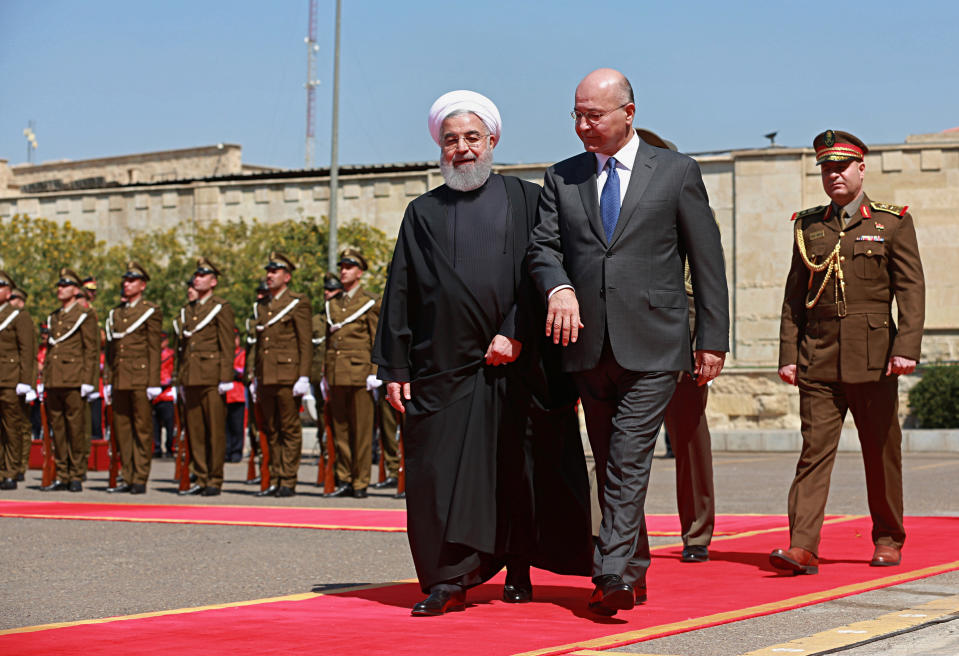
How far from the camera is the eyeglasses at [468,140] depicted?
254 inches

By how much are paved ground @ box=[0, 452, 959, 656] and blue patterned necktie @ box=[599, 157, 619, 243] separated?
5.21 ft

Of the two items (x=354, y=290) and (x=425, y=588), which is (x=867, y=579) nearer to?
(x=425, y=588)

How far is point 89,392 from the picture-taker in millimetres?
15531

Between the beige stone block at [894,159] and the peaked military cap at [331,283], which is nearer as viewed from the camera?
the peaked military cap at [331,283]

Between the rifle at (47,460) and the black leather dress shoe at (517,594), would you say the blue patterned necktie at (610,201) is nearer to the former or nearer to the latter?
the black leather dress shoe at (517,594)

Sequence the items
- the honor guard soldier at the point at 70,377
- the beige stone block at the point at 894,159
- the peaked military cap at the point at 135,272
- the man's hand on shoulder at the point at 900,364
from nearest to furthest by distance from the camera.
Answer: the man's hand on shoulder at the point at 900,364 → the peaked military cap at the point at 135,272 → the honor guard soldier at the point at 70,377 → the beige stone block at the point at 894,159

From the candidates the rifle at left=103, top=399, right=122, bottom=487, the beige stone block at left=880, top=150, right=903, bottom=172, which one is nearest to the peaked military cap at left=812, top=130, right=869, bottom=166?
the rifle at left=103, top=399, right=122, bottom=487

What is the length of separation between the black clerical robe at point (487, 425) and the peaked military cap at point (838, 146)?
6.28ft

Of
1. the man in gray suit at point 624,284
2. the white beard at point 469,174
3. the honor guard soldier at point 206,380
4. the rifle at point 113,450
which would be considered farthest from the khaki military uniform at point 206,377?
the man in gray suit at point 624,284

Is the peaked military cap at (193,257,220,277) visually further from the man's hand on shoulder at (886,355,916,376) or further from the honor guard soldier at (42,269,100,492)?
the man's hand on shoulder at (886,355,916,376)

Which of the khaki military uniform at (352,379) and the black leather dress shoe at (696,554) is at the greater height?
the khaki military uniform at (352,379)

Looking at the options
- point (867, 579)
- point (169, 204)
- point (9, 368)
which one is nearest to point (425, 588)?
point (867, 579)

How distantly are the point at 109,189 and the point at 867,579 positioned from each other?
29570 millimetres

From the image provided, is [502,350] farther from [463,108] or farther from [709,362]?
Answer: [463,108]
